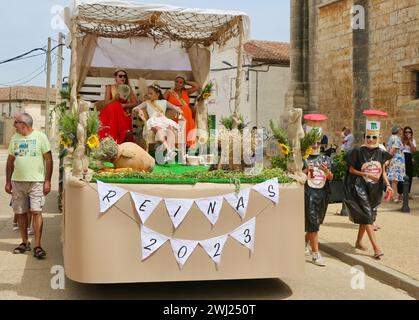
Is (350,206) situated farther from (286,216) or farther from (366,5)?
(366,5)

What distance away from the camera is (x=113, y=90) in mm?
9680

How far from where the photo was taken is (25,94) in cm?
6800

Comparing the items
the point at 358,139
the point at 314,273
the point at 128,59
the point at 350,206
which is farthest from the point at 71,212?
the point at 358,139

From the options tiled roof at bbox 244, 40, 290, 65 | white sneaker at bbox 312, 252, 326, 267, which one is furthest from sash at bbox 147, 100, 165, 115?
tiled roof at bbox 244, 40, 290, 65

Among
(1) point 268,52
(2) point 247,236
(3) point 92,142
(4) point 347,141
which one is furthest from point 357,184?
(1) point 268,52

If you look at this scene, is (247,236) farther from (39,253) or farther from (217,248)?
(39,253)

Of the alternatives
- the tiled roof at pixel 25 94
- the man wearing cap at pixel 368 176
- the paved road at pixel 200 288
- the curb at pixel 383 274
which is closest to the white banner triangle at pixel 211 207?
the paved road at pixel 200 288

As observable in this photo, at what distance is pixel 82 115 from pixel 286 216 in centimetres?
227

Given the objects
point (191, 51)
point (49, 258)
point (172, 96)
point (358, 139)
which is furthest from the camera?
point (358, 139)

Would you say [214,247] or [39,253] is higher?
[214,247]

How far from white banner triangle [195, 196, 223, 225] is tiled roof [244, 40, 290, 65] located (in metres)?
30.1

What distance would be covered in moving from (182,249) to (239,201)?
72 centimetres

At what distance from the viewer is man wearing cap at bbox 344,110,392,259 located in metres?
7.66

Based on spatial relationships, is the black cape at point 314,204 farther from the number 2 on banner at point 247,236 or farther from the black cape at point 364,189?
the number 2 on banner at point 247,236
